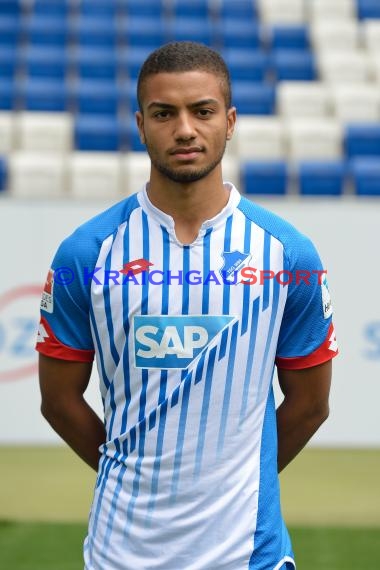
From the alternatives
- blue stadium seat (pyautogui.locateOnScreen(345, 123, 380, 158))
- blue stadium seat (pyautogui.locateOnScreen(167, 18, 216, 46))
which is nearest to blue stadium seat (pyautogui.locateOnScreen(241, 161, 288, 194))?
blue stadium seat (pyautogui.locateOnScreen(345, 123, 380, 158))

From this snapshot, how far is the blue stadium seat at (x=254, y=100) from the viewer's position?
35.8 ft

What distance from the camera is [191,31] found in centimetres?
1203

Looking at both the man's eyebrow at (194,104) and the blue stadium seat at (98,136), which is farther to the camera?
the blue stadium seat at (98,136)

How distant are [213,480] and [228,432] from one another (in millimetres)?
93

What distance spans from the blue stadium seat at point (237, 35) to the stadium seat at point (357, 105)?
65.9 inches

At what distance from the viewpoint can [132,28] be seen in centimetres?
1216

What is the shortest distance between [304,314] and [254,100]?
890cm

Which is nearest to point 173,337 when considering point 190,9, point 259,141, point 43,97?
point 259,141

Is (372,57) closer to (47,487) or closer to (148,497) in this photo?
(47,487)

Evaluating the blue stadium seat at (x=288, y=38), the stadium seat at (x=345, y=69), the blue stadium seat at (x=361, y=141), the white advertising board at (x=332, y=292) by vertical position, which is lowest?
the white advertising board at (x=332, y=292)

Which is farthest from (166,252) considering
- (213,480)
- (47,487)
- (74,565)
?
(47,487)

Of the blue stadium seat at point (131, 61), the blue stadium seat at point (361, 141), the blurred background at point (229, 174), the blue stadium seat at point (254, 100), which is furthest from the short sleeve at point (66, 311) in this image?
the blue stadium seat at point (131, 61)

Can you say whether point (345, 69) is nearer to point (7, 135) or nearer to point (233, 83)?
point (233, 83)

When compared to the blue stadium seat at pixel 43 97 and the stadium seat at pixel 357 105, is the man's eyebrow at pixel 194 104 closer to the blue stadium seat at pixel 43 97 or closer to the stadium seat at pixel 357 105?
the stadium seat at pixel 357 105
